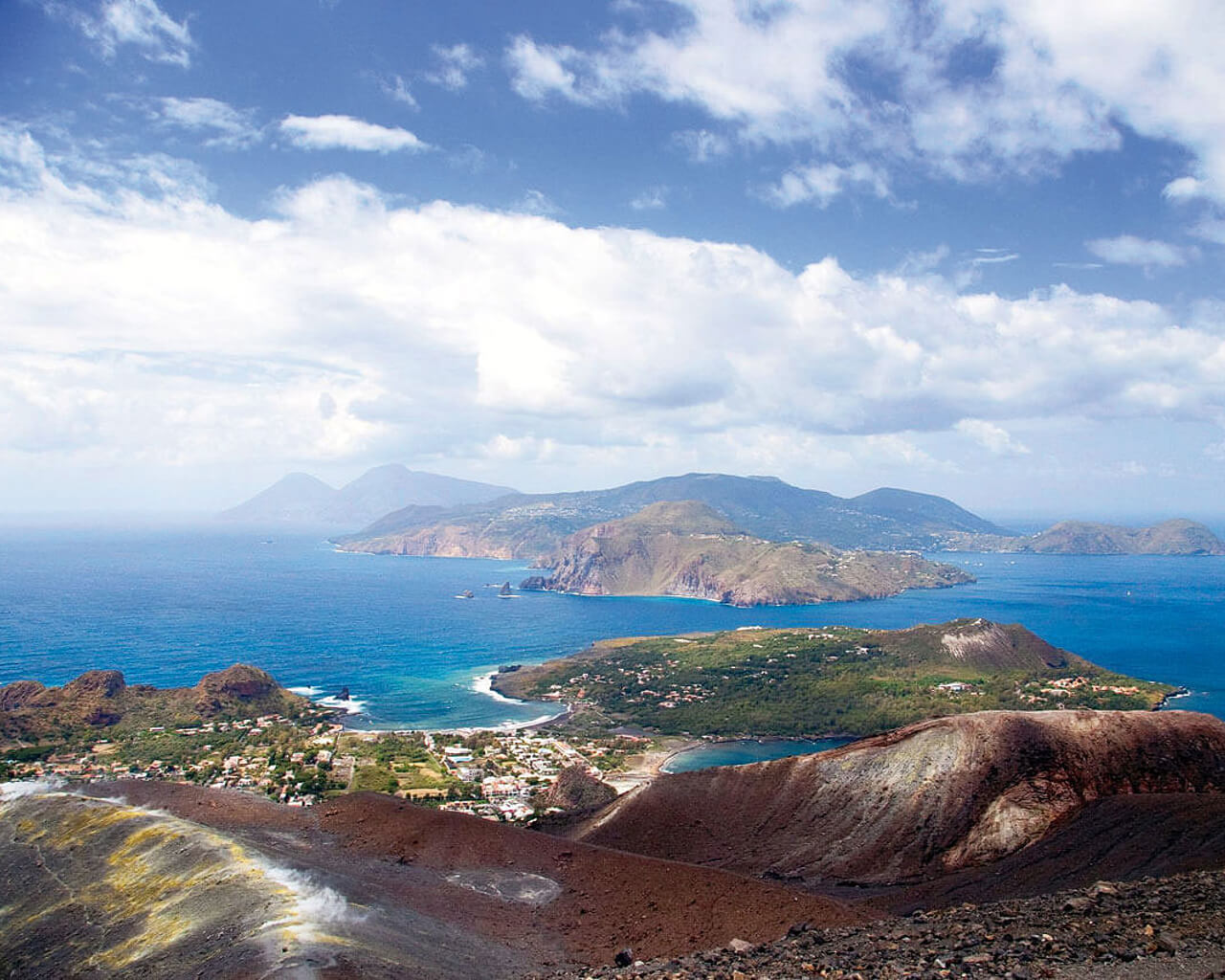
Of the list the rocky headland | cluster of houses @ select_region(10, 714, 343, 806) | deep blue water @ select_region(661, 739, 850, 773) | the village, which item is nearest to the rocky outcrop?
the village

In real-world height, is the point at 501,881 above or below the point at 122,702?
above

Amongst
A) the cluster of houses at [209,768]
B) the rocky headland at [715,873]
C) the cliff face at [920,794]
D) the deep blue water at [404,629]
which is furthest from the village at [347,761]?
the rocky headland at [715,873]

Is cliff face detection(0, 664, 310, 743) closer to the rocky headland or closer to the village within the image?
the village

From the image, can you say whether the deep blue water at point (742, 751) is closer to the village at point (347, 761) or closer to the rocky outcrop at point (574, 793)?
the village at point (347, 761)

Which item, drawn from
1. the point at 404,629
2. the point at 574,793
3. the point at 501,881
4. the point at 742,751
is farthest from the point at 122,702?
the point at 404,629

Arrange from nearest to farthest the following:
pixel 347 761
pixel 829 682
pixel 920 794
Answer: pixel 920 794, pixel 347 761, pixel 829 682

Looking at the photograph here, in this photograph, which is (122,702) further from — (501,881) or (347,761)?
(501,881)

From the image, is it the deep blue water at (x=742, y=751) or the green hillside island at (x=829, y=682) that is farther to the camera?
the green hillside island at (x=829, y=682)
